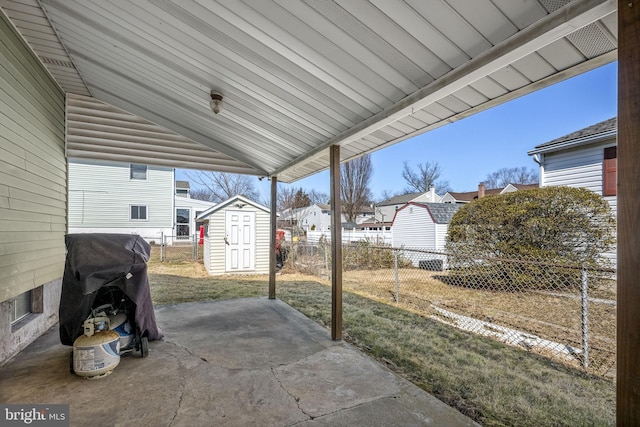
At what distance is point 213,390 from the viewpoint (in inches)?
96.3

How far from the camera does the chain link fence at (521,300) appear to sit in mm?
3281

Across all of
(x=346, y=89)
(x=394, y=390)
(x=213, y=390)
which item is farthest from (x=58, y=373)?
(x=346, y=89)

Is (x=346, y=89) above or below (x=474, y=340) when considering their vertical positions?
above

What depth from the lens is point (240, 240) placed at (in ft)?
29.2

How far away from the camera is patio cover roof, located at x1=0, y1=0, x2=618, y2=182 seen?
1610 millimetres

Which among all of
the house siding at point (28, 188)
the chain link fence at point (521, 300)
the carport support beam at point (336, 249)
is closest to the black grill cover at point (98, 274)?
the house siding at point (28, 188)

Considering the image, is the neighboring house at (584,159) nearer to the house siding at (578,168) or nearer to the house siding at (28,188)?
Result: the house siding at (578,168)

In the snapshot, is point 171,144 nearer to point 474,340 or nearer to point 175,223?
point 474,340

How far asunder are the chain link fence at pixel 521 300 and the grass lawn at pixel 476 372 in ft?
1.16

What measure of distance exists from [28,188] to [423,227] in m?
9.97

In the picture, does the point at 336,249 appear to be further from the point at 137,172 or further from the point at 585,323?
the point at 137,172

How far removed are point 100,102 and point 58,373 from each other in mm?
3813

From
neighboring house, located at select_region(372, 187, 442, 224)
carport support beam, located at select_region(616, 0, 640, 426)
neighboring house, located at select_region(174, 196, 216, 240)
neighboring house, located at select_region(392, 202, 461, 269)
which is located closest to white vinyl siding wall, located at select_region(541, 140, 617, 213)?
neighboring house, located at select_region(392, 202, 461, 269)

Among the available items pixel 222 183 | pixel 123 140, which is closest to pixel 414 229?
pixel 123 140
